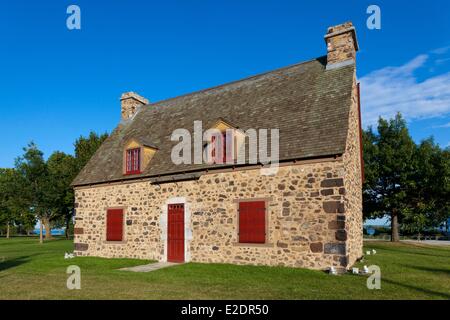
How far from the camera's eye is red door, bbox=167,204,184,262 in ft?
47.5

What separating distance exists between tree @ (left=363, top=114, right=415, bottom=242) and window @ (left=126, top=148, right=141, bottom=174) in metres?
20.8

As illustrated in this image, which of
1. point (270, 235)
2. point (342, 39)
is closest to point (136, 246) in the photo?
point (270, 235)

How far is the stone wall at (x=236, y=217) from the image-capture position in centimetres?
1138

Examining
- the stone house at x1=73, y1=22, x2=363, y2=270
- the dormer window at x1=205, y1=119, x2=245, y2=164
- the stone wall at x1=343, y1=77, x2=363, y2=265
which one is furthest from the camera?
the dormer window at x1=205, y1=119, x2=245, y2=164

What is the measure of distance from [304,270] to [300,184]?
288cm

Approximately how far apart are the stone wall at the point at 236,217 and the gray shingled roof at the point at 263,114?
77 centimetres

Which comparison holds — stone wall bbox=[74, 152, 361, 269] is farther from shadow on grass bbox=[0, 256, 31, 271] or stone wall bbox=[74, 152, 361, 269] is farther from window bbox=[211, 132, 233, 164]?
shadow on grass bbox=[0, 256, 31, 271]

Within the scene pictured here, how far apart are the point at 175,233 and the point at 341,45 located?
10917 millimetres

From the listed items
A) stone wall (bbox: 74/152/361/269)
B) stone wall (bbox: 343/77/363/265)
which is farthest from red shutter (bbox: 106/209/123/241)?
stone wall (bbox: 343/77/363/265)

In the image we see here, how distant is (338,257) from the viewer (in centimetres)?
1098

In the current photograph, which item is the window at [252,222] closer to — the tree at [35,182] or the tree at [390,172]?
the tree at [390,172]

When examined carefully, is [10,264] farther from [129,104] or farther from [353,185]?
[353,185]

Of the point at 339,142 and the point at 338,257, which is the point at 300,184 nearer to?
the point at 339,142
